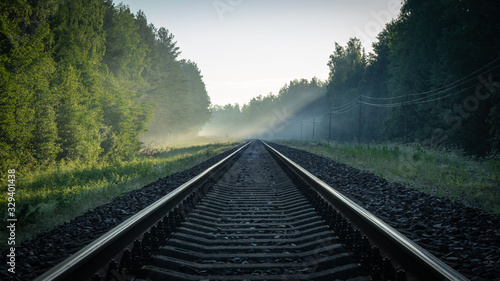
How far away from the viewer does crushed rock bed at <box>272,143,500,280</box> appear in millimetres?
2686

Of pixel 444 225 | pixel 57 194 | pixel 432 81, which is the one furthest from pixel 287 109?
pixel 444 225

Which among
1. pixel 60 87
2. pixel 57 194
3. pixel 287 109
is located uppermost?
pixel 287 109

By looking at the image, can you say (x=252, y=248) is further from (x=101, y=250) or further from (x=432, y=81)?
(x=432, y=81)

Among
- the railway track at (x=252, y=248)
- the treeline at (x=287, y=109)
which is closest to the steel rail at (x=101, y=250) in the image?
the railway track at (x=252, y=248)

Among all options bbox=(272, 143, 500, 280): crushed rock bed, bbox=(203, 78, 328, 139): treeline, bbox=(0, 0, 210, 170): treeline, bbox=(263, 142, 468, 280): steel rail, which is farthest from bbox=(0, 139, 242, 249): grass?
bbox=(203, 78, 328, 139): treeline

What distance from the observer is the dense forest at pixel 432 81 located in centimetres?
1694

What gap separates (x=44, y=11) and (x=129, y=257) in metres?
13.3

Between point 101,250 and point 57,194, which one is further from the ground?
point 101,250

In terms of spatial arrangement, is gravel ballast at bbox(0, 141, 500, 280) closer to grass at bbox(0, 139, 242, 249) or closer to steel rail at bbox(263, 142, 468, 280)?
steel rail at bbox(263, 142, 468, 280)

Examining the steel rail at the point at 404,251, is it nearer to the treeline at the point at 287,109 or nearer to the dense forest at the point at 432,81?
A: the dense forest at the point at 432,81

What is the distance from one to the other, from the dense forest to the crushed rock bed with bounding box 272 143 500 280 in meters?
11.2

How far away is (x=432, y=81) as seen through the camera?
81.5 ft

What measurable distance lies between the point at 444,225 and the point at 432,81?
2525cm

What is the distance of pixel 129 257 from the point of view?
252 centimetres
